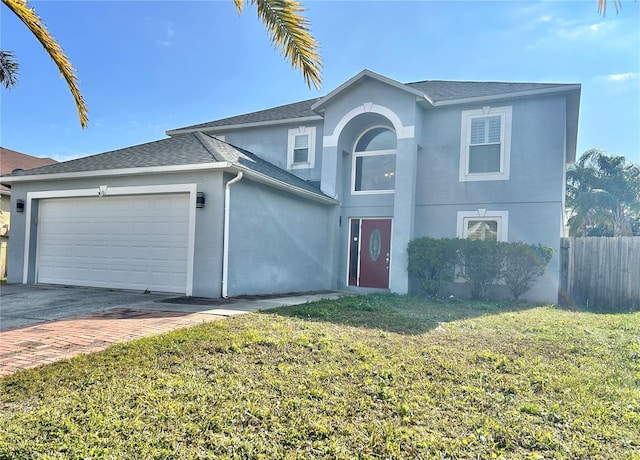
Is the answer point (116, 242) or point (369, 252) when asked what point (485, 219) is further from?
point (116, 242)

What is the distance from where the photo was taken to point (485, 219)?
448 inches

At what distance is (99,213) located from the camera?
1051cm

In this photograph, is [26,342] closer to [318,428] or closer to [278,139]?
[318,428]

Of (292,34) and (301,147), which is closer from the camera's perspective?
(292,34)

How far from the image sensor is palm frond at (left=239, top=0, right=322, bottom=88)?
20.3 ft

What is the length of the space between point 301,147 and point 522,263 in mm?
7630

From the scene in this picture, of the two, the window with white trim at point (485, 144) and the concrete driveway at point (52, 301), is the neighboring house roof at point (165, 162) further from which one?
the window with white trim at point (485, 144)

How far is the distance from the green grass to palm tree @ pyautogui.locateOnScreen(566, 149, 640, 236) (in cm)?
1906

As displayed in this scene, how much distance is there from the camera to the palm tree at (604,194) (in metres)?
21.3

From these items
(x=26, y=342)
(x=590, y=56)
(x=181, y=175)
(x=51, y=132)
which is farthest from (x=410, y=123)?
(x=51, y=132)

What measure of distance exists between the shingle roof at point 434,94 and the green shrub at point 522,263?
4.13 meters

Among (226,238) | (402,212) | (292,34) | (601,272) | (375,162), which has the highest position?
(292,34)

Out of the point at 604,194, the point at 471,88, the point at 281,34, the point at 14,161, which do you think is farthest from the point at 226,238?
the point at 604,194

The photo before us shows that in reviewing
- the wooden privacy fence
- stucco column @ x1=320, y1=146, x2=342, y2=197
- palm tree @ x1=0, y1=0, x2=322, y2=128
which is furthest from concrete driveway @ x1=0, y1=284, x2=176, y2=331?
the wooden privacy fence
